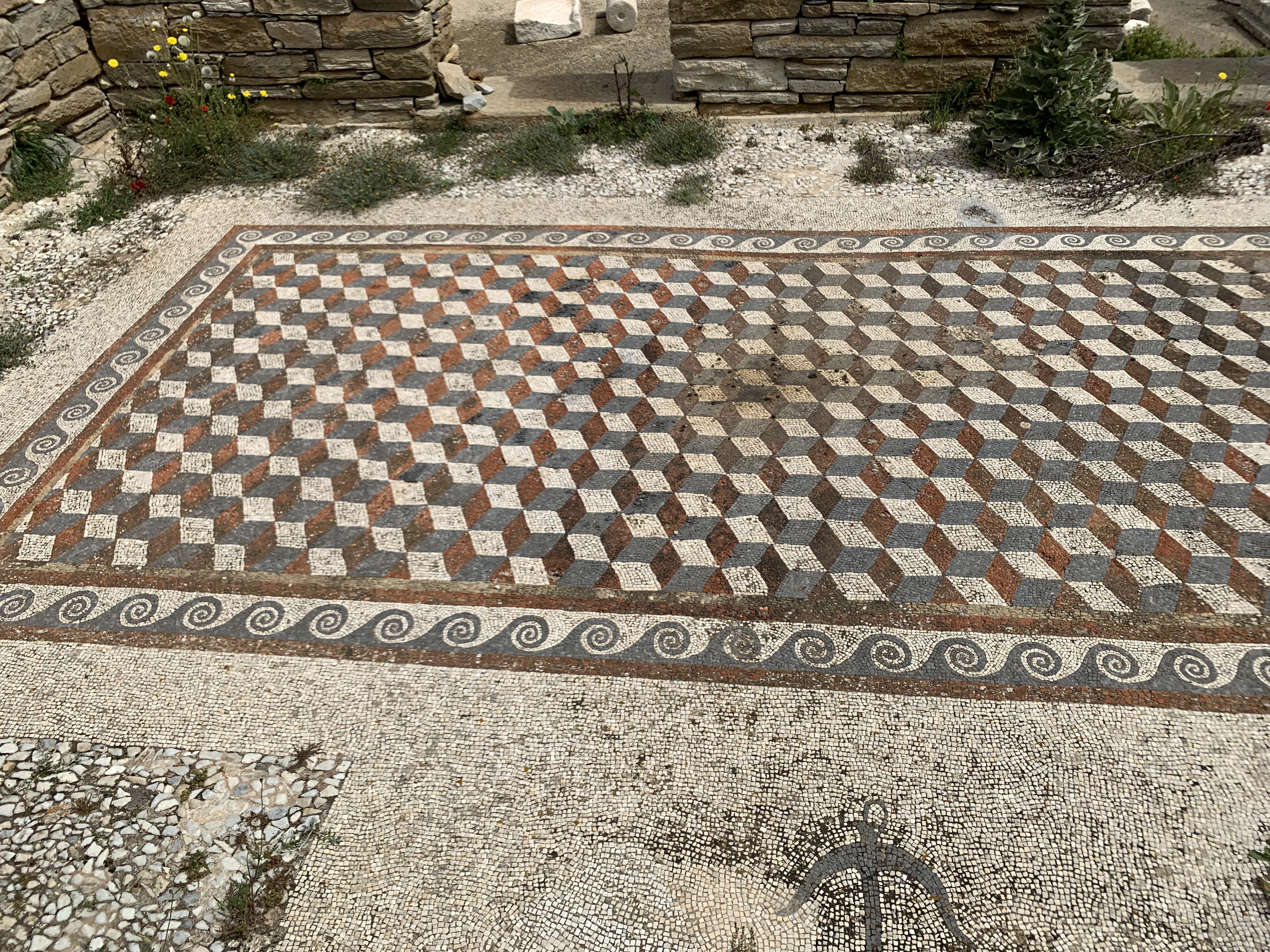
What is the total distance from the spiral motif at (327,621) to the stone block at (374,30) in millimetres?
4941

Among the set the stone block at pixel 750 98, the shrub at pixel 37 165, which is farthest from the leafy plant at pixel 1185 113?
the shrub at pixel 37 165

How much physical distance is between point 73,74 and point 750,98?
203 inches

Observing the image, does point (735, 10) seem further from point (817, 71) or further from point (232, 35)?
point (232, 35)

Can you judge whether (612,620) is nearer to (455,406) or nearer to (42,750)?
(455,406)

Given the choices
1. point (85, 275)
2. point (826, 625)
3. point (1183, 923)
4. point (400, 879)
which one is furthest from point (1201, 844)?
point (85, 275)

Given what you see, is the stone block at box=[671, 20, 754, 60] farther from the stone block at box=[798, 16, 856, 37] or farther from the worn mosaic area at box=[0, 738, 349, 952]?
the worn mosaic area at box=[0, 738, 349, 952]

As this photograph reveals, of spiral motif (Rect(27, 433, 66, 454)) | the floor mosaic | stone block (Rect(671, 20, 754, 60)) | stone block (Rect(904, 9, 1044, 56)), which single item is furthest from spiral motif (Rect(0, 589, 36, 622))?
stone block (Rect(904, 9, 1044, 56))

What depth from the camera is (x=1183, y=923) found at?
2.42m

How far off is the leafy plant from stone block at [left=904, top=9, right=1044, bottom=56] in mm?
1027

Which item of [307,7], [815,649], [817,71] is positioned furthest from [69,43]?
[815,649]

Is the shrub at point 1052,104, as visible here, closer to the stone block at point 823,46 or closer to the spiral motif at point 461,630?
the stone block at point 823,46

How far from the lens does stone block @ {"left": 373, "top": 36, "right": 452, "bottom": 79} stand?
21.4 feet

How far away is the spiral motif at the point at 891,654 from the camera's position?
123 inches

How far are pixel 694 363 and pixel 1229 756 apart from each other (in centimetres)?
280
